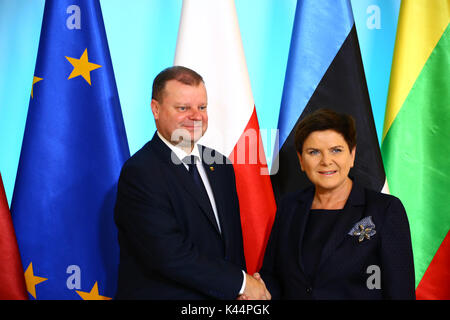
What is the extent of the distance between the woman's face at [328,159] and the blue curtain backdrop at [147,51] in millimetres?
1212

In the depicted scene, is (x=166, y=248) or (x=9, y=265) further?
(x=9, y=265)

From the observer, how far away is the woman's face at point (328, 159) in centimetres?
194

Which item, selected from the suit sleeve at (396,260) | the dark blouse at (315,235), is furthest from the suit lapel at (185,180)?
the suit sleeve at (396,260)

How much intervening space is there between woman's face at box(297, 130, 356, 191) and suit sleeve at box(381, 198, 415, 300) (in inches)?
9.7

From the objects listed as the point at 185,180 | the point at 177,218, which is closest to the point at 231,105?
the point at 185,180

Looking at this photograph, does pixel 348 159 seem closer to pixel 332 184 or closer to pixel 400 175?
pixel 332 184

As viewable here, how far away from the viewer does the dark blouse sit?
189 centimetres

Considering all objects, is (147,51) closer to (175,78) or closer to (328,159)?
(175,78)

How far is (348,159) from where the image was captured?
1963 mm

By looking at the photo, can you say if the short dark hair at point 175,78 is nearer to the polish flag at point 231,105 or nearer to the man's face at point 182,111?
the man's face at point 182,111

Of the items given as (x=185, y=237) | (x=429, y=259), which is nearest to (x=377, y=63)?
(x=429, y=259)

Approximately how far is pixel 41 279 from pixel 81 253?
0.24 metres

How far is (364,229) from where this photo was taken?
1.84 metres

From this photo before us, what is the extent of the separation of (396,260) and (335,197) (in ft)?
1.13
